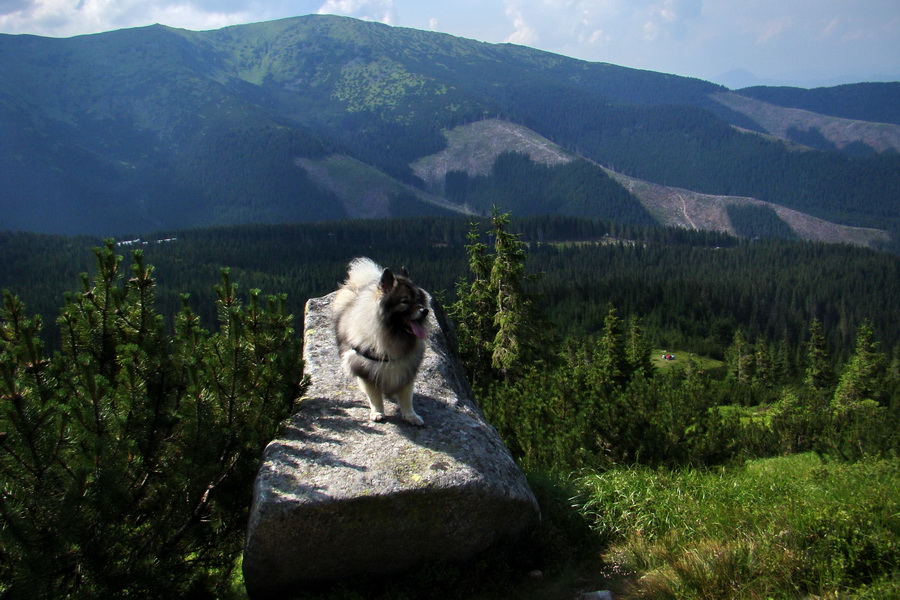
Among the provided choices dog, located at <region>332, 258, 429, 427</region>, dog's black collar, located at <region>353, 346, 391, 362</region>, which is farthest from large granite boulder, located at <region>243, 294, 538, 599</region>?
dog's black collar, located at <region>353, 346, 391, 362</region>

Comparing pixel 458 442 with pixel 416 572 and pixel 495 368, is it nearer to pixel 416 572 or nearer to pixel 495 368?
pixel 416 572

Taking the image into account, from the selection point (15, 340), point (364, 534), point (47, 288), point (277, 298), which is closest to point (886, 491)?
point (364, 534)

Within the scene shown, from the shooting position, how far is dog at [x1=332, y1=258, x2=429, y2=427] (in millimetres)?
6273

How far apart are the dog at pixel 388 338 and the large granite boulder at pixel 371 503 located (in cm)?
49

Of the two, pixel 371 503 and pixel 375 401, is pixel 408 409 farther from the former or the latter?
pixel 371 503

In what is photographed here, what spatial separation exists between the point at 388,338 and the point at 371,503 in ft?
6.05

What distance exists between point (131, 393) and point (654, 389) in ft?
34.6

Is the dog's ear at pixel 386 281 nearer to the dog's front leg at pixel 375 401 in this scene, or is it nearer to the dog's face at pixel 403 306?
the dog's face at pixel 403 306

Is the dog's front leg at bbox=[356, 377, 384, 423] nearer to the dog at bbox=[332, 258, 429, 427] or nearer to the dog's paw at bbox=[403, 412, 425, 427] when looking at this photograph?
the dog at bbox=[332, 258, 429, 427]

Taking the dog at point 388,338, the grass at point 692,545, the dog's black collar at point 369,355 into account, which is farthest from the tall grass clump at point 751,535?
the dog's black collar at point 369,355

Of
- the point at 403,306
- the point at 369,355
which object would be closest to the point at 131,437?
the point at 369,355

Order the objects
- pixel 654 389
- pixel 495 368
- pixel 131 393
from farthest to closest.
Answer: pixel 495 368 < pixel 654 389 < pixel 131 393

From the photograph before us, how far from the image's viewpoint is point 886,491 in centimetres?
529

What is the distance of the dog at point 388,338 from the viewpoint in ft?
20.6
